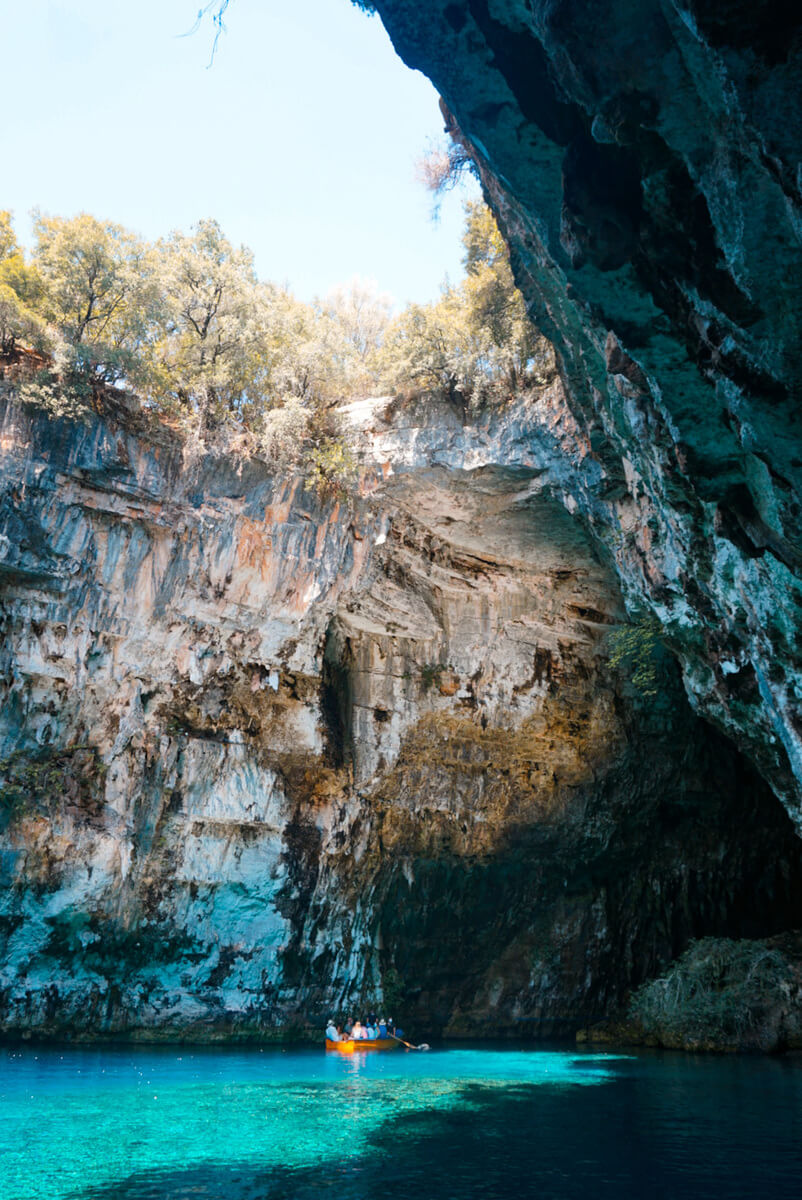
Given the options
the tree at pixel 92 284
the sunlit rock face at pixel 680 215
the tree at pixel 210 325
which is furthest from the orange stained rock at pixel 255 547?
the sunlit rock face at pixel 680 215

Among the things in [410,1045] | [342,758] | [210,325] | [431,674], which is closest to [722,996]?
[410,1045]

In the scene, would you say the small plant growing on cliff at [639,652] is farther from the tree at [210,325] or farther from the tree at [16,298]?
the tree at [16,298]

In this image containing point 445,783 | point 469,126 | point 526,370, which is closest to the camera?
point 469,126

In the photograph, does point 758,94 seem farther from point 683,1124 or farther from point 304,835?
point 304,835

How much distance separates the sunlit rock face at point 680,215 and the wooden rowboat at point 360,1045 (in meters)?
12.7

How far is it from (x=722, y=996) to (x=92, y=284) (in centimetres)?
2052

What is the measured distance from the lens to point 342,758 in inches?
808

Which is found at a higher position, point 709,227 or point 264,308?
point 264,308

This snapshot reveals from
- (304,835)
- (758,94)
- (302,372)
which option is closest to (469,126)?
(758,94)

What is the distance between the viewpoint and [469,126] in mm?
7387

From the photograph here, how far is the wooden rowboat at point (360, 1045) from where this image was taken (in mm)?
17861

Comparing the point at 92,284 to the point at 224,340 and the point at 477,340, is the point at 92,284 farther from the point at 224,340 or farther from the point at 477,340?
the point at 477,340

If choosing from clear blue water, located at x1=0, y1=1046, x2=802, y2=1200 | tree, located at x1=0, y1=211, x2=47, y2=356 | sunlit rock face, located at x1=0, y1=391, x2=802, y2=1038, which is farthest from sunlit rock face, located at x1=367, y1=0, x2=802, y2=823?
tree, located at x1=0, y1=211, x2=47, y2=356

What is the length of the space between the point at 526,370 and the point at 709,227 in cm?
1200
